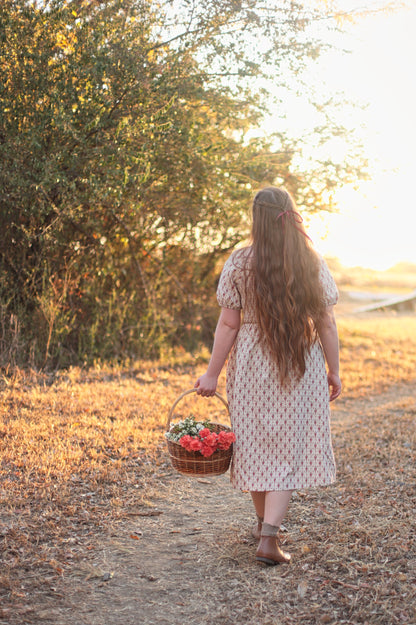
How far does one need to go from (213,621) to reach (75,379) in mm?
4302

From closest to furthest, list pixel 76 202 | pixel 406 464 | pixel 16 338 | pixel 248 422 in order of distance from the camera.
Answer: pixel 248 422, pixel 406 464, pixel 76 202, pixel 16 338

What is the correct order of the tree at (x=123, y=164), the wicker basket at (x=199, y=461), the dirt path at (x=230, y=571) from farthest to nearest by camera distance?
the tree at (x=123, y=164), the wicker basket at (x=199, y=461), the dirt path at (x=230, y=571)

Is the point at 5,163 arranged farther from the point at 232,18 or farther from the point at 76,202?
the point at 232,18

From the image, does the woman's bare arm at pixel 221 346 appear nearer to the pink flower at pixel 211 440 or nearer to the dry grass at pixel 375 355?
the pink flower at pixel 211 440

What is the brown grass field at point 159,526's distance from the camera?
279cm

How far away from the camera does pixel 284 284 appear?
3064 mm

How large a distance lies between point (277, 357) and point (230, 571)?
1117mm

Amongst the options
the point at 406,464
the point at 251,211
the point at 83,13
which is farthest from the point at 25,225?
the point at 406,464

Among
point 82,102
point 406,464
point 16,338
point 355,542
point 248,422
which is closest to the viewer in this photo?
point 248,422

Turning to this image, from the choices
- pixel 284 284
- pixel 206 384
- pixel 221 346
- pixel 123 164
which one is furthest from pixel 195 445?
pixel 123 164

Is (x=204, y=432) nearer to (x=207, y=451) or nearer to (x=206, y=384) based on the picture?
(x=207, y=451)

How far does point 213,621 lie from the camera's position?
8.84 ft

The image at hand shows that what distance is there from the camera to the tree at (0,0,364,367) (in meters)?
5.64

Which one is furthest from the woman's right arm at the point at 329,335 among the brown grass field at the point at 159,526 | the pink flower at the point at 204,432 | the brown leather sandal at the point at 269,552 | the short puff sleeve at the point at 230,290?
the brown grass field at the point at 159,526
